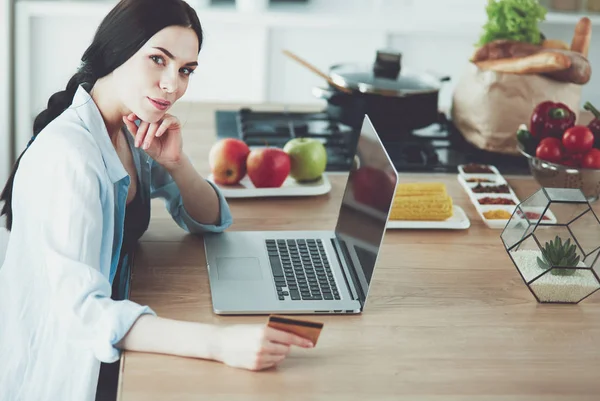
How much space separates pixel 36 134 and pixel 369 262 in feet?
2.11

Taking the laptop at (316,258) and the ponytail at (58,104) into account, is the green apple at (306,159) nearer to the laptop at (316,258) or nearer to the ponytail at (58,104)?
the laptop at (316,258)

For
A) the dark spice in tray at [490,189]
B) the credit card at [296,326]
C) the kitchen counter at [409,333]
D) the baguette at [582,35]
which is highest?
the baguette at [582,35]

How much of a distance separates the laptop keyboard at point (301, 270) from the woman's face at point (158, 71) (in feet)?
1.19

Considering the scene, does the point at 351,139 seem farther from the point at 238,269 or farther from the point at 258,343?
the point at 258,343

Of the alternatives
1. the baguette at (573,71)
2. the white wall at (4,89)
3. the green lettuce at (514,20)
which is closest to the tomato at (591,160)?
the baguette at (573,71)

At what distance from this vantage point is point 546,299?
5.05ft

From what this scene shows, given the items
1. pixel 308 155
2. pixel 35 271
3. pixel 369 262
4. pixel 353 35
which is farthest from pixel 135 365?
pixel 353 35

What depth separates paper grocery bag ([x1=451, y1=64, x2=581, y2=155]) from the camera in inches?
88.1

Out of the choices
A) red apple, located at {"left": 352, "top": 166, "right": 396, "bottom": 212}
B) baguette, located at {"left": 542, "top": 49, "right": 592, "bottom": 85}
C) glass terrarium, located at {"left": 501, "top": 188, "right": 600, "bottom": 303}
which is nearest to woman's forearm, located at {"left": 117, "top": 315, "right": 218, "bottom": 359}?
red apple, located at {"left": 352, "top": 166, "right": 396, "bottom": 212}

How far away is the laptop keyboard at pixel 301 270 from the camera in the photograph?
4.89ft

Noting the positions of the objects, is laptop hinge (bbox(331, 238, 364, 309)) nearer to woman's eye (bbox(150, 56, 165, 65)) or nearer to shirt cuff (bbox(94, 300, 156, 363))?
shirt cuff (bbox(94, 300, 156, 363))

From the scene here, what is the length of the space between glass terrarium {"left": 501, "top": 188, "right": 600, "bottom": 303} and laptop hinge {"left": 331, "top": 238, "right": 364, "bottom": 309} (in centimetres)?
31

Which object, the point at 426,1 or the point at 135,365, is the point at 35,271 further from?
the point at 426,1

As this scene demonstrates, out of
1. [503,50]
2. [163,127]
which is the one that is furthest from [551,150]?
[163,127]
